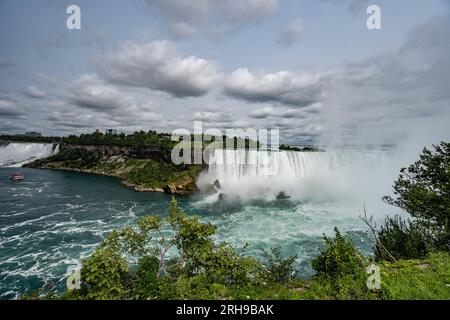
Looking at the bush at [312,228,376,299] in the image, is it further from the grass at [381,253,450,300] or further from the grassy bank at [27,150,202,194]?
the grassy bank at [27,150,202,194]

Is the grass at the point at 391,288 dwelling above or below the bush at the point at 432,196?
below

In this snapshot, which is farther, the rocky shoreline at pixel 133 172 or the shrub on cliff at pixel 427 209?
the rocky shoreline at pixel 133 172

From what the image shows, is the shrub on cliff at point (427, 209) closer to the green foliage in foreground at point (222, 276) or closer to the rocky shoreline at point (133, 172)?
the green foliage in foreground at point (222, 276)

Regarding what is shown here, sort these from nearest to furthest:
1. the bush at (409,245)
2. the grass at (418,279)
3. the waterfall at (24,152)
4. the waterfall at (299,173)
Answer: the grass at (418,279) < the bush at (409,245) < the waterfall at (299,173) < the waterfall at (24,152)

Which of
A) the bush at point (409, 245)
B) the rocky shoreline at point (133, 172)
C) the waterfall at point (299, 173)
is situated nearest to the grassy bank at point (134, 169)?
the rocky shoreline at point (133, 172)

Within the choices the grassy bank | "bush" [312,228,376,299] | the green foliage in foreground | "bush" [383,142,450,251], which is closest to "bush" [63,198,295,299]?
the green foliage in foreground

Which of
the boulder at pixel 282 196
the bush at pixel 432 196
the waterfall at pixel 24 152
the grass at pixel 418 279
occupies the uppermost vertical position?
the waterfall at pixel 24 152
